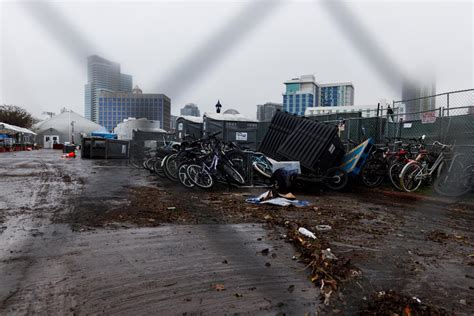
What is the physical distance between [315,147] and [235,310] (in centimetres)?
663

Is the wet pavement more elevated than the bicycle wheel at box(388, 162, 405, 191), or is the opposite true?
the bicycle wheel at box(388, 162, 405, 191)

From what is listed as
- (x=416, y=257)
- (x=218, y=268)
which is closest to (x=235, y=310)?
(x=218, y=268)

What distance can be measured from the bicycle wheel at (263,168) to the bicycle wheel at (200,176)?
145 cm

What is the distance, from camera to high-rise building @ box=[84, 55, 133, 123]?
3.83ft

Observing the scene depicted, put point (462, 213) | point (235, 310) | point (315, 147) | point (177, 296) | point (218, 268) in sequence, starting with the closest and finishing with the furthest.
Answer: point (235, 310), point (177, 296), point (218, 268), point (462, 213), point (315, 147)

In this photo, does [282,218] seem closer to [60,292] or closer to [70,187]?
[60,292]

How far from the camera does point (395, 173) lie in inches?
314

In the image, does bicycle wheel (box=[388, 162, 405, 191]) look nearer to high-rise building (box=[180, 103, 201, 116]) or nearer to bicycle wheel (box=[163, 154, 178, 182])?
bicycle wheel (box=[163, 154, 178, 182])

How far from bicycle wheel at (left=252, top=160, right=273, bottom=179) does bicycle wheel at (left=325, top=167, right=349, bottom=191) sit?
4.59 feet

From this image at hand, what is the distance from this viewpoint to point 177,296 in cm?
245

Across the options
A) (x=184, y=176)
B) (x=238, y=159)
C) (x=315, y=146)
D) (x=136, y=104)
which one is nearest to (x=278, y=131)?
(x=315, y=146)

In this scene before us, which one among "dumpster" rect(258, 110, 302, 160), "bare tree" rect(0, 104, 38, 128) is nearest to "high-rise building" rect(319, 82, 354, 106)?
"dumpster" rect(258, 110, 302, 160)

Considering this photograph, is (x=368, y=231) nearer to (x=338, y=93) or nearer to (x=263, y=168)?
(x=338, y=93)

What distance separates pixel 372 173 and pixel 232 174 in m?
3.46
